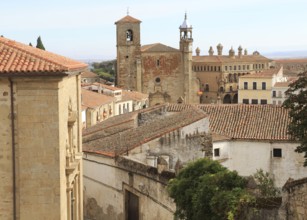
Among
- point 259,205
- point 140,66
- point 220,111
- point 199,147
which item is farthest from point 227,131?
Answer: point 140,66

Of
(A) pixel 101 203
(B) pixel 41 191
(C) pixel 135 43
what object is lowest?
(A) pixel 101 203

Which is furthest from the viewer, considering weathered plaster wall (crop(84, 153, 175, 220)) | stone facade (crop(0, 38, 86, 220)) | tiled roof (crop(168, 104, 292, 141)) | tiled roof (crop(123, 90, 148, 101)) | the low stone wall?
tiled roof (crop(123, 90, 148, 101))

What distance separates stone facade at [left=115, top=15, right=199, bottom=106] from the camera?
259ft

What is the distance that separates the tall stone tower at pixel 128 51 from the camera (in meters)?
78.7

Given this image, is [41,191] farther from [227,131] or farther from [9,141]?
[227,131]

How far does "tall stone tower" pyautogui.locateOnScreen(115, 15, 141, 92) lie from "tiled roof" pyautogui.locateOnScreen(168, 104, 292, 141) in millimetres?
47723

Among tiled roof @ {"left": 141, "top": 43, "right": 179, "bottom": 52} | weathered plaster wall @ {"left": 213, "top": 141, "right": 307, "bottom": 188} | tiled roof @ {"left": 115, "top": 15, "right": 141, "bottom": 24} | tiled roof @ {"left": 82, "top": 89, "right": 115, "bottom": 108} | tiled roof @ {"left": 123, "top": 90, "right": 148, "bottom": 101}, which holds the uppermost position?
tiled roof @ {"left": 115, "top": 15, "right": 141, "bottom": 24}

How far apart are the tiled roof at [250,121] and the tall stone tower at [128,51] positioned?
157ft

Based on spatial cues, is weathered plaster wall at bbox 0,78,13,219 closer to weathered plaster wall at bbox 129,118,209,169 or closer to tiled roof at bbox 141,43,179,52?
weathered plaster wall at bbox 129,118,209,169

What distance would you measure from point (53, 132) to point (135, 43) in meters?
66.4

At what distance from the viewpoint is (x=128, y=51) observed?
7881 centimetres

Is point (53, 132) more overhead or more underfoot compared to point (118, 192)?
more overhead

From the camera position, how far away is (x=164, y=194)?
18.2 meters

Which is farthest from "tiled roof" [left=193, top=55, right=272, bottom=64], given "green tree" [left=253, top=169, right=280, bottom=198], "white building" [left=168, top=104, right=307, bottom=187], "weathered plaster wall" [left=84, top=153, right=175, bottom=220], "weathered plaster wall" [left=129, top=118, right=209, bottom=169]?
"green tree" [left=253, top=169, right=280, bottom=198]
